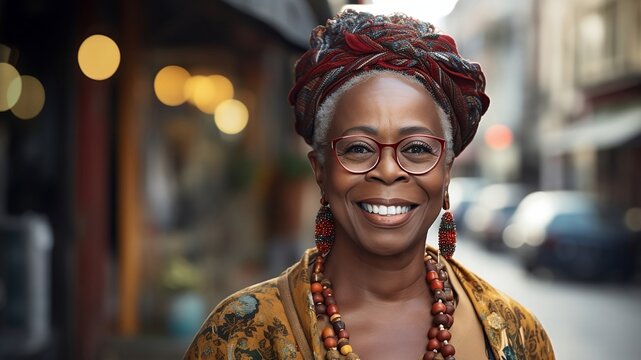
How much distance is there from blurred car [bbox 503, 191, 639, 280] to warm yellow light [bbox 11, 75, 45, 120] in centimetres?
1006

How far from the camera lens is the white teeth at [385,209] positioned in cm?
212

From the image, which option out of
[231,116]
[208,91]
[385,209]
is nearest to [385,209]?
[385,209]

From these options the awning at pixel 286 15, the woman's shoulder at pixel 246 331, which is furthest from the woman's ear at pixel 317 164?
the awning at pixel 286 15

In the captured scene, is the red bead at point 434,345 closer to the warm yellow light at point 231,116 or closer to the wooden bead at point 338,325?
the wooden bead at point 338,325

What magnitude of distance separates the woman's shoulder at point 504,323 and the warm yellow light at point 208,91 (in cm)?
675

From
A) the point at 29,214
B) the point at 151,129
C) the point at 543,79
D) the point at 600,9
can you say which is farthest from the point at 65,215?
the point at 543,79

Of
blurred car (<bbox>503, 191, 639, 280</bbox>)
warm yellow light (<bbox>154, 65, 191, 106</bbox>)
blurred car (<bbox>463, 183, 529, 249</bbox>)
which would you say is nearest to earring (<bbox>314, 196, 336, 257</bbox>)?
warm yellow light (<bbox>154, 65, 191, 106</bbox>)

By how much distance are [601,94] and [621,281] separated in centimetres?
1443

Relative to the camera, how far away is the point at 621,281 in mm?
14852

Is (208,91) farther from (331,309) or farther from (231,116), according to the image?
(331,309)

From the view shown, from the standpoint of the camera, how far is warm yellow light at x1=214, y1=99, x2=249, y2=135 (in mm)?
9188

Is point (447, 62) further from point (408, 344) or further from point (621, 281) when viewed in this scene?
point (621, 281)

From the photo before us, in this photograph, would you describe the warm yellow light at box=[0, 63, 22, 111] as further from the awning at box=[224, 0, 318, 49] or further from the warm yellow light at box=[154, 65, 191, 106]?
the awning at box=[224, 0, 318, 49]

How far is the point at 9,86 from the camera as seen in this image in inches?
301
